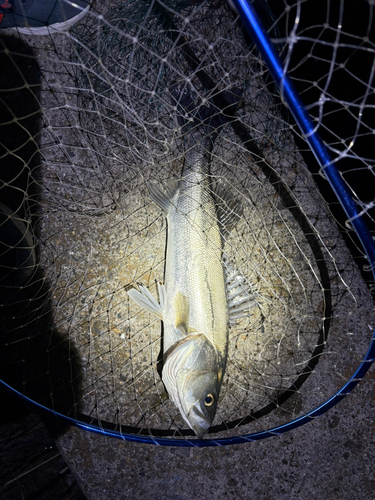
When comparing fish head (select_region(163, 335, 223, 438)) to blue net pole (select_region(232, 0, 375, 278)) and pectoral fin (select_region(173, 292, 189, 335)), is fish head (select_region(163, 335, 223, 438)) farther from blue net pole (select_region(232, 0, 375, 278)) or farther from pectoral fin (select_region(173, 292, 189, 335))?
blue net pole (select_region(232, 0, 375, 278))

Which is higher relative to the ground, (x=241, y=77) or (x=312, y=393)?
(x=241, y=77)

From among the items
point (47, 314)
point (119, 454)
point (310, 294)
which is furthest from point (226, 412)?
point (47, 314)

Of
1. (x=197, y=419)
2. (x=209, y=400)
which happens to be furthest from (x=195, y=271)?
(x=197, y=419)

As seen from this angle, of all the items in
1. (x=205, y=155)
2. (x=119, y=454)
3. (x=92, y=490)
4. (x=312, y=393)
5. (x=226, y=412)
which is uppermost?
(x=205, y=155)

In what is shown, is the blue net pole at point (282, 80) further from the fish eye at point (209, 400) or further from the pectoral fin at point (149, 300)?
the fish eye at point (209, 400)

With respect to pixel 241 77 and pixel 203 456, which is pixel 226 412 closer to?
pixel 203 456

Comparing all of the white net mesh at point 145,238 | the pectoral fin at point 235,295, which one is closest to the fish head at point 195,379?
the pectoral fin at point 235,295
